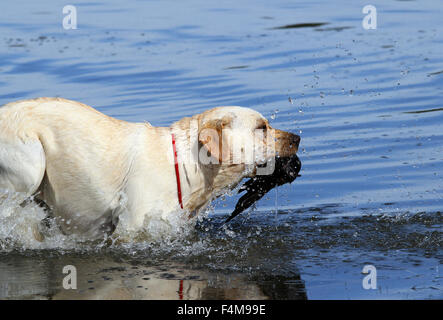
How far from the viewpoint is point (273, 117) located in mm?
7680

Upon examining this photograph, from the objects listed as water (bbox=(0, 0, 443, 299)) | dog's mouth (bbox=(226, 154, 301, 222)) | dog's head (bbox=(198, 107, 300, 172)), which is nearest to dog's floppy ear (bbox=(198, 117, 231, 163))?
dog's head (bbox=(198, 107, 300, 172))

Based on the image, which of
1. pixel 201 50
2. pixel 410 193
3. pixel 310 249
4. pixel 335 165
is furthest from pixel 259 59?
pixel 310 249

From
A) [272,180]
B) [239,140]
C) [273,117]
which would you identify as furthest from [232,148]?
[273,117]

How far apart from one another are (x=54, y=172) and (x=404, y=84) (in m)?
8.29

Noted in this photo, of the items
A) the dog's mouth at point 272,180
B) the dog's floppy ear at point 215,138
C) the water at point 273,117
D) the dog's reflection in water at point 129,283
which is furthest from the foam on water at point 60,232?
the dog's floppy ear at point 215,138

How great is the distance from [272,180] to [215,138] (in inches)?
30.7

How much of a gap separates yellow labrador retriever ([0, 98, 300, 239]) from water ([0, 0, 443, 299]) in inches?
12.3

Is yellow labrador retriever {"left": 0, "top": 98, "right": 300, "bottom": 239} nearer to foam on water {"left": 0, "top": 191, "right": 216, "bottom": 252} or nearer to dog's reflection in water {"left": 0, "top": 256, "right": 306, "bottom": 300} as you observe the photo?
foam on water {"left": 0, "top": 191, "right": 216, "bottom": 252}

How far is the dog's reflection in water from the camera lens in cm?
601

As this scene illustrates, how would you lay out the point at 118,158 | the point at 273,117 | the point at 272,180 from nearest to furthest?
the point at 118,158 → the point at 272,180 → the point at 273,117

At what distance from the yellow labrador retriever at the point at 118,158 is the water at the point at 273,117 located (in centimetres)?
31

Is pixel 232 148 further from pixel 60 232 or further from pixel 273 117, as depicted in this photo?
pixel 60 232

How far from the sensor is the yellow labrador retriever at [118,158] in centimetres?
676
